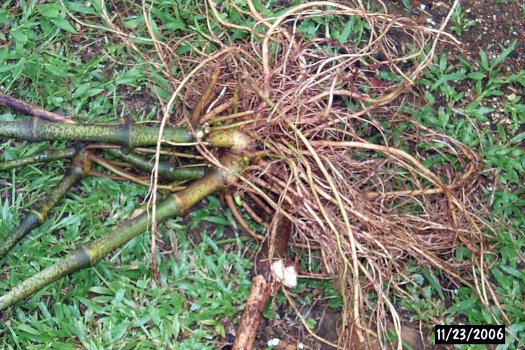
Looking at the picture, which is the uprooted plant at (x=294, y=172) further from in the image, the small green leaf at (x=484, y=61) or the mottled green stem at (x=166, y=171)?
the small green leaf at (x=484, y=61)

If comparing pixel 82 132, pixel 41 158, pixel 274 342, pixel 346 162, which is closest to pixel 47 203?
pixel 41 158

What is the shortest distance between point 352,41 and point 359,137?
421 millimetres

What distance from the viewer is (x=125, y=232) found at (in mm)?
1909

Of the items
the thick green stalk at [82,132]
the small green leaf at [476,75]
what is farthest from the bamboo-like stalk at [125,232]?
the small green leaf at [476,75]

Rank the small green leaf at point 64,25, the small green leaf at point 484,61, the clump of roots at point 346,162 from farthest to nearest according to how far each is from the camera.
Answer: the small green leaf at point 484,61
the small green leaf at point 64,25
the clump of roots at point 346,162

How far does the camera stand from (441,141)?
2.19m

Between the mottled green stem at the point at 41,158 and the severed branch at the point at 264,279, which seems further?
the mottled green stem at the point at 41,158

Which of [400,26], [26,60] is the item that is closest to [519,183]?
[400,26]

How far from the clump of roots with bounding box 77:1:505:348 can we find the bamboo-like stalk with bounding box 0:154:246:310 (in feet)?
0.21

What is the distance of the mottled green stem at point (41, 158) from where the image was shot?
2.04 meters

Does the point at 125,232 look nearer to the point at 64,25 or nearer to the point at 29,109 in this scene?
the point at 29,109

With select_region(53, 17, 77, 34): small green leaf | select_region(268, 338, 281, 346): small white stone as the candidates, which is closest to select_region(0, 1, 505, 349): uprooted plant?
select_region(268, 338, 281, 346): small white stone

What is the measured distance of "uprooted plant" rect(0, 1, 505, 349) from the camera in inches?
75.4

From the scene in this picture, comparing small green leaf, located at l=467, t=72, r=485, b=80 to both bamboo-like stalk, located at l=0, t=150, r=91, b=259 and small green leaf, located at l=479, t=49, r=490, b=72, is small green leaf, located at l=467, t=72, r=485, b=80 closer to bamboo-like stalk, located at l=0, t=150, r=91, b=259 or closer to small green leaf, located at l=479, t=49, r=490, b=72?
small green leaf, located at l=479, t=49, r=490, b=72
